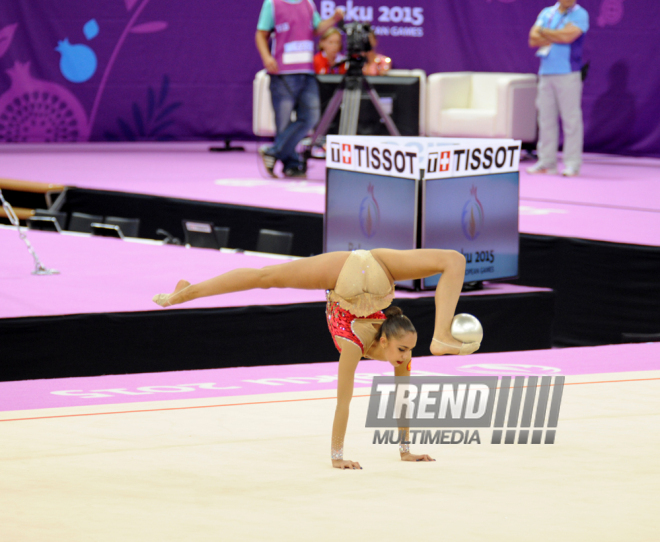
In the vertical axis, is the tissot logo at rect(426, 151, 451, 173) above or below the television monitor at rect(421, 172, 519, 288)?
above

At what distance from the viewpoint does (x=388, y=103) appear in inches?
412

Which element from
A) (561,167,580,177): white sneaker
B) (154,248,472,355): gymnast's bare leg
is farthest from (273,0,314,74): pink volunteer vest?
(154,248,472,355): gymnast's bare leg

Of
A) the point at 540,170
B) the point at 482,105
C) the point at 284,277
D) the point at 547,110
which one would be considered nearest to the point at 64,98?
the point at 482,105

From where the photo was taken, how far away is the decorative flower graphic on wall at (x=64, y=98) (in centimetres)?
1107

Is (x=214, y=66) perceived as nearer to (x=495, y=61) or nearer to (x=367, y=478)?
(x=495, y=61)

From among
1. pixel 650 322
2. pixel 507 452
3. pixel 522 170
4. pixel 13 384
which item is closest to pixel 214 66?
pixel 522 170

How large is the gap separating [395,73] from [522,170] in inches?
91.0

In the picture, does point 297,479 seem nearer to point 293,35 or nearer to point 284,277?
point 284,277

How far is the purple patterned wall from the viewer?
420 inches

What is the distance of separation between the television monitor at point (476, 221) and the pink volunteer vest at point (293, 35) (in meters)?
3.34

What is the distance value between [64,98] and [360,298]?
9.17 m

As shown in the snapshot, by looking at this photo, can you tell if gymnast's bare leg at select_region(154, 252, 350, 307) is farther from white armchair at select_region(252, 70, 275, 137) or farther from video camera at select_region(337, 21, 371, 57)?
white armchair at select_region(252, 70, 275, 137)

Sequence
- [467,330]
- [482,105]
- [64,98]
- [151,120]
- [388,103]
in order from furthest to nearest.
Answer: [151,120], [64,98], [482,105], [388,103], [467,330]

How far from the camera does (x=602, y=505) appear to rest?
2.63 m
